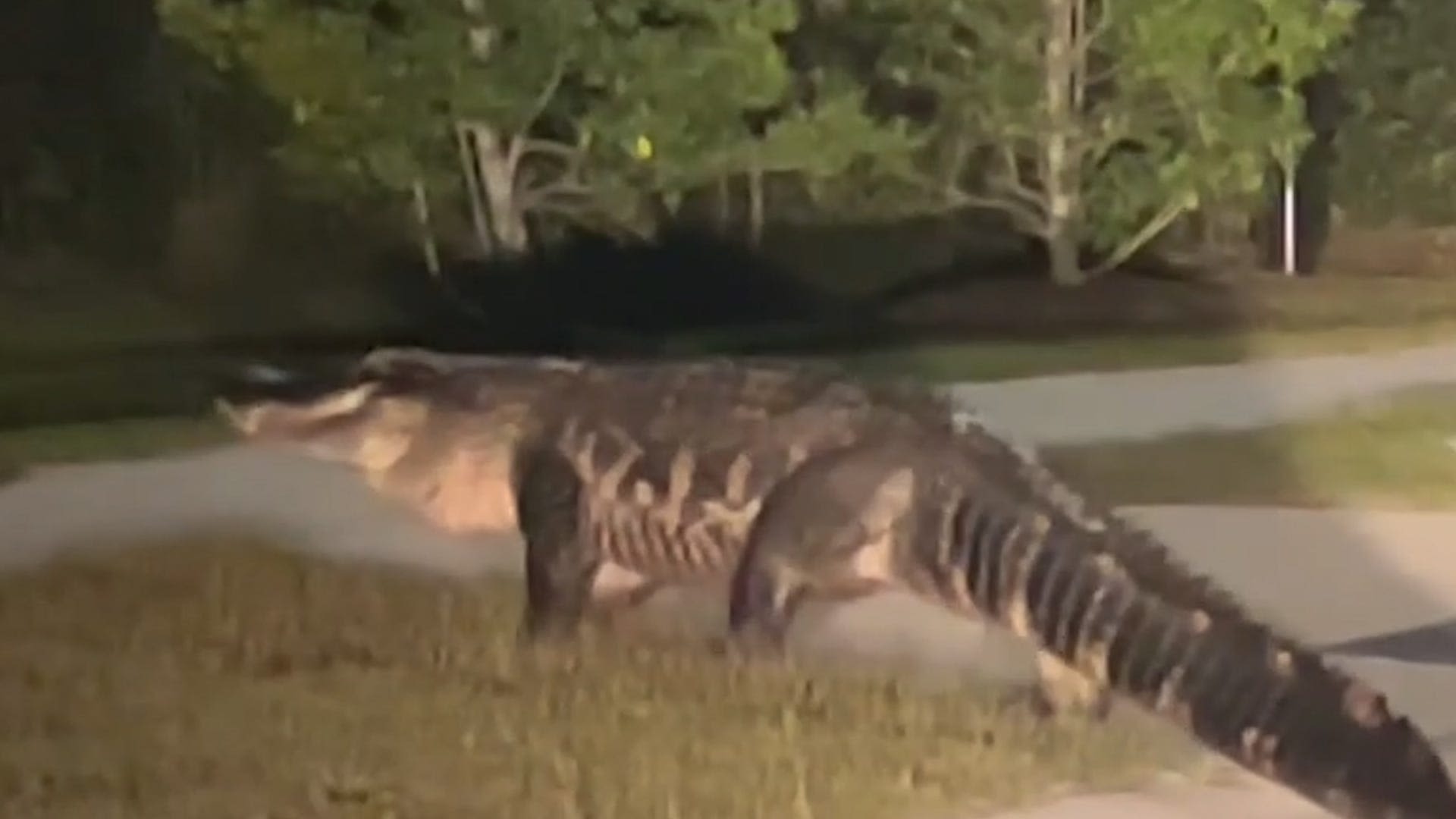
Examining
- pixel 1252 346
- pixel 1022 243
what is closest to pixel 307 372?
pixel 1022 243

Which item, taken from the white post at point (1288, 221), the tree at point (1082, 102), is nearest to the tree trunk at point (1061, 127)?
the tree at point (1082, 102)

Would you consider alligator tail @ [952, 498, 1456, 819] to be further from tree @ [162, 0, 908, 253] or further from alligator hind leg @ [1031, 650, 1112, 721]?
tree @ [162, 0, 908, 253]

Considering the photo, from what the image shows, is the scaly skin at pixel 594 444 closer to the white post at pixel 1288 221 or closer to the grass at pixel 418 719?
the grass at pixel 418 719

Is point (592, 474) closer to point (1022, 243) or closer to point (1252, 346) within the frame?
point (1022, 243)

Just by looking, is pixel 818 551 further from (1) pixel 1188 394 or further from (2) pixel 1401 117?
(2) pixel 1401 117

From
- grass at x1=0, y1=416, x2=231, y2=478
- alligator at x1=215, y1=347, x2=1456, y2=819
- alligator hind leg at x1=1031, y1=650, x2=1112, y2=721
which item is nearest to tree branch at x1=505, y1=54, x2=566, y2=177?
alligator at x1=215, y1=347, x2=1456, y2=819

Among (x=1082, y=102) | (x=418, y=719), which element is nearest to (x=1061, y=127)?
(x=1082, y=102)
